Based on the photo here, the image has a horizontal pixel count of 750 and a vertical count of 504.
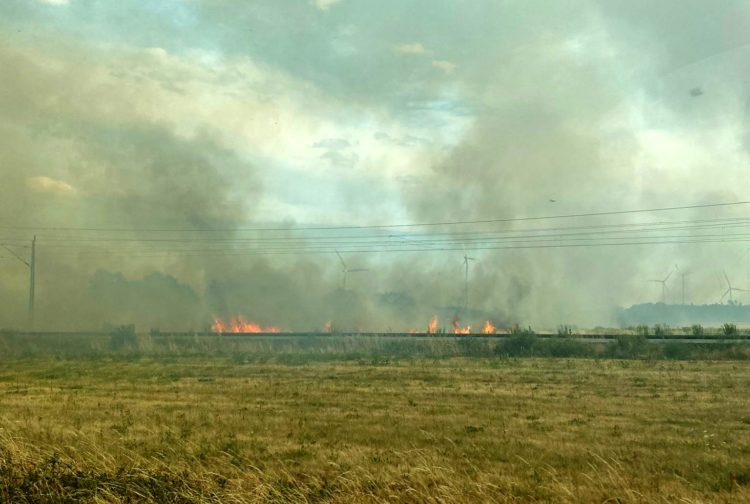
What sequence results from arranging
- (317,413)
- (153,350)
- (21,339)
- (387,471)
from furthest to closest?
(21,339) < (153,350) < (317,413) < (387,471)

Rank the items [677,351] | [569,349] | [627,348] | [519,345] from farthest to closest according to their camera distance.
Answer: [519,345], [569,349], [627,348], [677,351]

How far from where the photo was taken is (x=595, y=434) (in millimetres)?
16688

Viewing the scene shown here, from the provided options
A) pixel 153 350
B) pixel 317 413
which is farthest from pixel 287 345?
pixel 317 413

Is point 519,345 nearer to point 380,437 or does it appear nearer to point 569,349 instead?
point 569,349

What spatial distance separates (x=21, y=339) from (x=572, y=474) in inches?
2506

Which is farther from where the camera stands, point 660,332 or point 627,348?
point 660,332

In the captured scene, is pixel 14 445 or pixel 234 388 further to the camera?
pixel 234 388

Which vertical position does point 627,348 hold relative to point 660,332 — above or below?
below

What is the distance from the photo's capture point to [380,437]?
649 inches

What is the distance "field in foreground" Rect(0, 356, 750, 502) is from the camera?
1103 centimetres

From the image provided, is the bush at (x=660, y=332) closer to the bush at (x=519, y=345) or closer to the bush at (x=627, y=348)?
the bush at (x=627, y=348)

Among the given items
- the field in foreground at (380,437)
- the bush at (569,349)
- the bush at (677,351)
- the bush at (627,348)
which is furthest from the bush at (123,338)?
the bush at (677,351)

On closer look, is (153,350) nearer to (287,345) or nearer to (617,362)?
(287,345)

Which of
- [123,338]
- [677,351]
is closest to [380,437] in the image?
[677,351]
